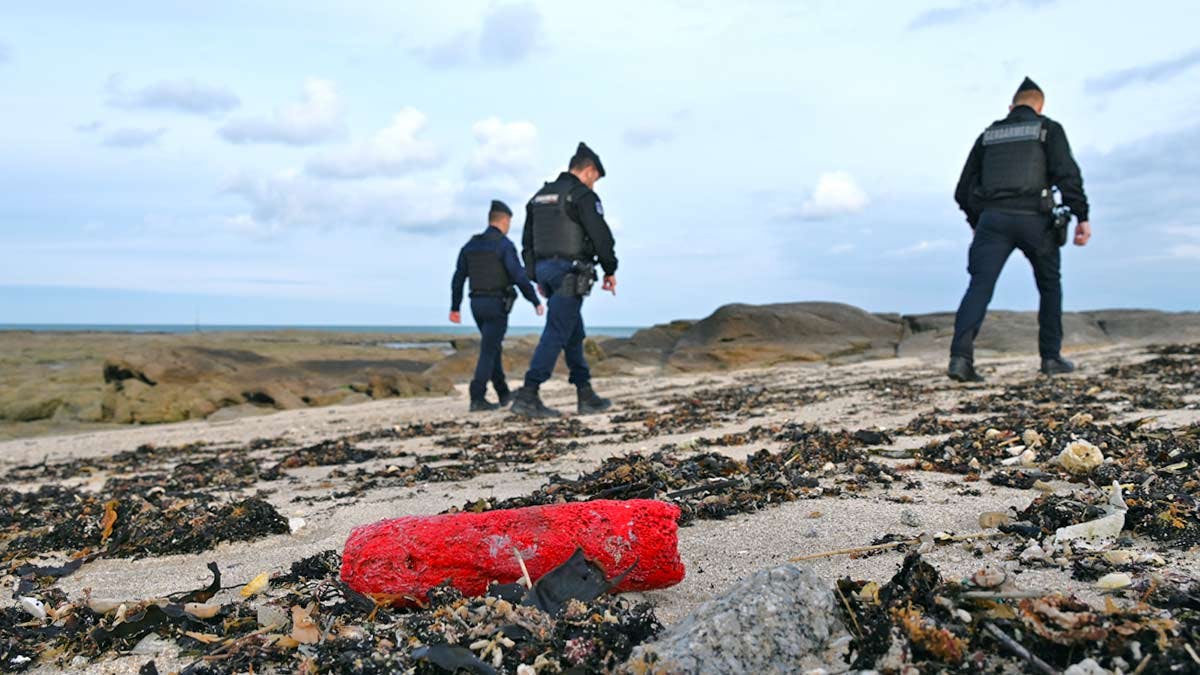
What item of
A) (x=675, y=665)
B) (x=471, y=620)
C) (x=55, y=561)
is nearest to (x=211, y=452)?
(x=55, y=561)

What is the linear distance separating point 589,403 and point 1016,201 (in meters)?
4.15

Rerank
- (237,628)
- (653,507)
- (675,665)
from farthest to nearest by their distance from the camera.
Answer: (653,507), (237,628), (675,665)

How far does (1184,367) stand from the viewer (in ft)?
25.0

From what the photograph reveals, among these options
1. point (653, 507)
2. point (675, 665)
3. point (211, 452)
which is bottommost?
point (211, 452)

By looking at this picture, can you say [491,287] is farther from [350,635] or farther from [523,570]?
[350,635]

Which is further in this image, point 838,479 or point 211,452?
point 211,452

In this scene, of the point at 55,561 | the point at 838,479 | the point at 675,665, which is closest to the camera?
the point at 675,665

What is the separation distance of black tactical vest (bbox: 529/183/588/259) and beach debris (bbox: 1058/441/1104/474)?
526 cm

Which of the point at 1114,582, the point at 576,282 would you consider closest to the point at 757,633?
the point at 1114,582

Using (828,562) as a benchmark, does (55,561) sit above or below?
below

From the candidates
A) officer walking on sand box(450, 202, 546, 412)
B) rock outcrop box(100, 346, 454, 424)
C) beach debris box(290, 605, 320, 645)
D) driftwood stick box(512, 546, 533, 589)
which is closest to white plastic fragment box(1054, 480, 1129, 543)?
driftwood stick box(512, 546, 533, 589)

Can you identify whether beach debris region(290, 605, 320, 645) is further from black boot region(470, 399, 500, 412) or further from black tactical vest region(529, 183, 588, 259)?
black boot region(470, 399, 500, 412)

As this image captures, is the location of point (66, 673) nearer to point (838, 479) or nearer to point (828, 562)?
point (828, 562)

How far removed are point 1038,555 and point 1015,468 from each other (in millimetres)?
1385
